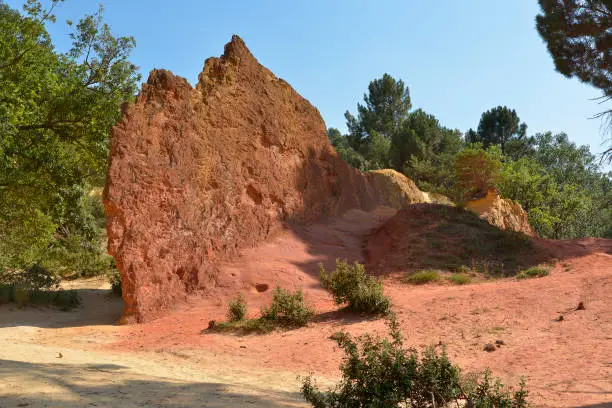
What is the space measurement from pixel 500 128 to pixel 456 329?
39936mm

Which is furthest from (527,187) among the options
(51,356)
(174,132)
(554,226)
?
(51,356)

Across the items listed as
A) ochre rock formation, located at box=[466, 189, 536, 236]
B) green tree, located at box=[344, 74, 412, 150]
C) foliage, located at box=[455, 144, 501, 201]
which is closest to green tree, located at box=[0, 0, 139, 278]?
ochre rock formation, located at box=[466, 189, 536, 236]

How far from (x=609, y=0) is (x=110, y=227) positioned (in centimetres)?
1248

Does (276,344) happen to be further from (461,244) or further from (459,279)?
(461,244)

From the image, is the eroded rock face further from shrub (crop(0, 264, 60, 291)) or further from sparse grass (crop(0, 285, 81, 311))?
shrub (crop(0, 264, 60, 291))

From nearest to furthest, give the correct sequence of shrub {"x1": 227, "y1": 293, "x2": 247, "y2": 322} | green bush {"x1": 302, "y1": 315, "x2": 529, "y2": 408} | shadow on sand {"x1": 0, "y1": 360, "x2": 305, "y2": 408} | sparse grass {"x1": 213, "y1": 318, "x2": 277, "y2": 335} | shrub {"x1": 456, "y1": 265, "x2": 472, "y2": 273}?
shadow on sand {"x1": 0, "y1": 360, "x2": 305, "y2": 408} < green bush {"x1": 302, "y1": 315, "x2": 529, "y2": 408} < sparse grass {"x1": 213, "y1": 318, "x2": 277, "y2": 335} < shrub {"x1": 227, "y1": 293, "x2": 247, "y2": 322} < shrub {"x1": 456, "y1": 265, "x2": 472, "y2": 273}

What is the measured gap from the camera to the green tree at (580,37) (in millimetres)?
12289

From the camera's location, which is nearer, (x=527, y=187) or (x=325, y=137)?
(x=325, y=137)

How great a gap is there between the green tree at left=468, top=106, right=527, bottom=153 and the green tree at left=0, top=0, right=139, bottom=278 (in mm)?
36600

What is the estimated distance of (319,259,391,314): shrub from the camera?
8.58m

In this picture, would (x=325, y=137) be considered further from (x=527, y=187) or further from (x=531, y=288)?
(x=527, y=187)

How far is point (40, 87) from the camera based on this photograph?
10.9 m

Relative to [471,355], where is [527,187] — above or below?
above

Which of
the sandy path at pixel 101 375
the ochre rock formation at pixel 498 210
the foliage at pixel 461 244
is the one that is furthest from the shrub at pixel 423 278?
the ochre rock formation at pixel 498 210
